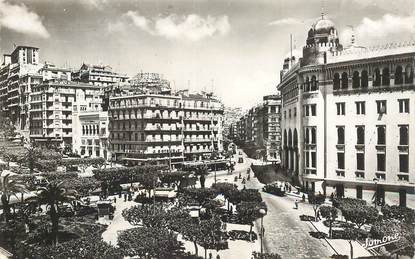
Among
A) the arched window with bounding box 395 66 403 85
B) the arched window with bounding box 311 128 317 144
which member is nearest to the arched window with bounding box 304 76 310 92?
the arched window with bounding box 311 128 317 144

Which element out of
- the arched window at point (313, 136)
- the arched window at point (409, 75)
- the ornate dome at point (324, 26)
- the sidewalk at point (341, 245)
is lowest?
the sidewalk at point (341, 245)

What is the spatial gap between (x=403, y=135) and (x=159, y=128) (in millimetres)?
48886

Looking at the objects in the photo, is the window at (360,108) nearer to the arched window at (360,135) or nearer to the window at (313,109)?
the arched window at (360,135)

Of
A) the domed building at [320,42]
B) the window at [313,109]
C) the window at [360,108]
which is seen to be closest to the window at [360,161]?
the window at [360,108]

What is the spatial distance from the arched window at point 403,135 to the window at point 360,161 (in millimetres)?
4937

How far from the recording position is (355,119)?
1960 inches

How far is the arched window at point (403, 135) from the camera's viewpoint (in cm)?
4553

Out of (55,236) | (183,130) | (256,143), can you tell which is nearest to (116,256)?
(55,236)

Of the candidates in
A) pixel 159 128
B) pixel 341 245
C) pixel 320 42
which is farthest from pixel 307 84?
pixel 159 128

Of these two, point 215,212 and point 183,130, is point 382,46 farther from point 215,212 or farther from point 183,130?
point 183,130

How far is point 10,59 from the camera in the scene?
124875mm

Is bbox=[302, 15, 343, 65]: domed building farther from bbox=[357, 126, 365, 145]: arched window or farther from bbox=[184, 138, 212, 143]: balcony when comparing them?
bbox=[184, 138, 212, 143]: balcony

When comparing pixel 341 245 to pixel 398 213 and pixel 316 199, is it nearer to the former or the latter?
pixel 398 213

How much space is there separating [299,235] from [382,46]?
26.6 m
